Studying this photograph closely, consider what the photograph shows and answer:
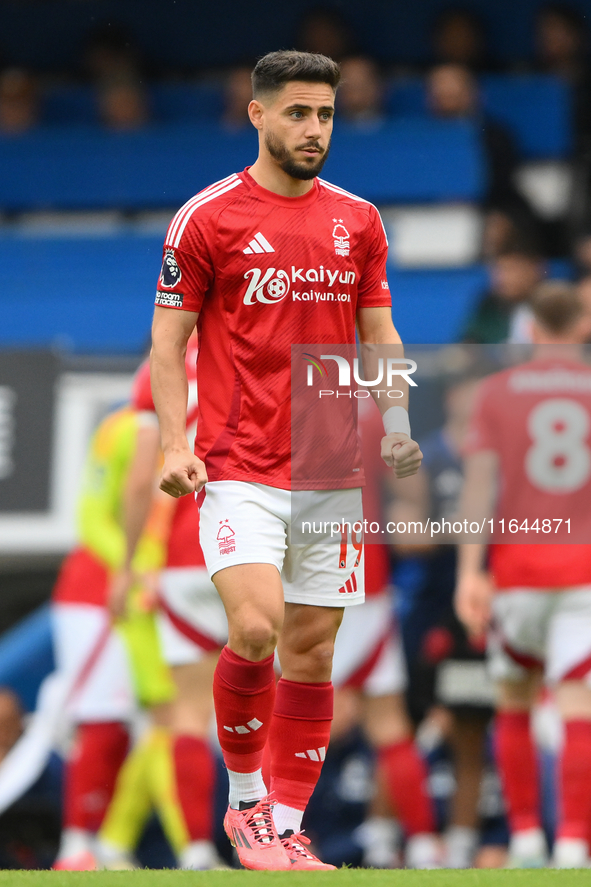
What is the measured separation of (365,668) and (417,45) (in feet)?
15.2

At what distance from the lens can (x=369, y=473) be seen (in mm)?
4918

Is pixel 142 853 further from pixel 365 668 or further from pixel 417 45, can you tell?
pixel 417 45

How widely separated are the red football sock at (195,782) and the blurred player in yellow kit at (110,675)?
138mm

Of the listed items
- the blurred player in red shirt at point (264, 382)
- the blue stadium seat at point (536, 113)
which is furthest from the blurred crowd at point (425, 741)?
the blurred player in red shirt at point (264, 382)

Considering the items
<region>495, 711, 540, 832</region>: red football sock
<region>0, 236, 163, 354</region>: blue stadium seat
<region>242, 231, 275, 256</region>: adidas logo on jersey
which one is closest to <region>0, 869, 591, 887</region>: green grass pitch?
<region>242, 231, 275, 256</region>: adidas logo on jersey

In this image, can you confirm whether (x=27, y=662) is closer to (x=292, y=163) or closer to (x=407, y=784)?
(x=407, y=784)

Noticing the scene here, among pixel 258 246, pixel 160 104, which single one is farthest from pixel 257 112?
pixel 160 104

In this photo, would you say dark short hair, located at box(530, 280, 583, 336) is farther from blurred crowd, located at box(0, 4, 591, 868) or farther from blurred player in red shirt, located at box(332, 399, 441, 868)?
blurred player in red shirt, located at box(332, 399, 441, 868)

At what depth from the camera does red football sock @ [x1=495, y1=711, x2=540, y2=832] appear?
16.0ft

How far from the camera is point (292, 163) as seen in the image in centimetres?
306

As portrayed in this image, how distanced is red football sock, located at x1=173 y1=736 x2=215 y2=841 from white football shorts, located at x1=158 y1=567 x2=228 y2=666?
0.31 metres

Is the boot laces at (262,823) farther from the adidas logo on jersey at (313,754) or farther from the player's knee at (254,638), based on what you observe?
the player's knee at (254,638)

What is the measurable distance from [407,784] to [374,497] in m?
1.20

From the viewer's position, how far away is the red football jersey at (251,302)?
10.0 ft
